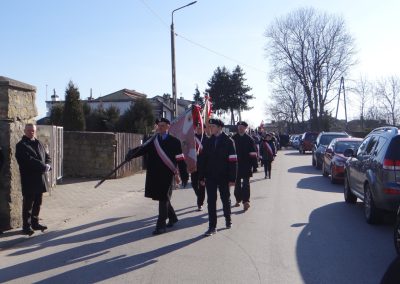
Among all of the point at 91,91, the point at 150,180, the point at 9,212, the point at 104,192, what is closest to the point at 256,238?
the point at 150,180

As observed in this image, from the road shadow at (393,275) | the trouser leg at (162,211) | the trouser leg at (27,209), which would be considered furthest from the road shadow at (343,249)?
the trouser leg at (27,209)

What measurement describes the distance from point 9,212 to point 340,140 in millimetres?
12324

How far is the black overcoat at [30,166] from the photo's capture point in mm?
8422

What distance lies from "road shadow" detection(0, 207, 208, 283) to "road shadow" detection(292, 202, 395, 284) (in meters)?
1.88

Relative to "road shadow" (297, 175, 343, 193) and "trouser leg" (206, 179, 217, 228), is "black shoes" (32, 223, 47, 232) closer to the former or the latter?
"trouser leg" (206, 179, 217, 228)

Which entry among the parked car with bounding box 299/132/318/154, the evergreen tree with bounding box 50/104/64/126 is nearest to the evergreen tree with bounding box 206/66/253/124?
the parked car with bounding box 299/132/318/154

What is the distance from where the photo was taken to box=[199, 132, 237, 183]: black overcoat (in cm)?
886

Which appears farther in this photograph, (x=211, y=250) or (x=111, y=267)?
(x=211, y=250)

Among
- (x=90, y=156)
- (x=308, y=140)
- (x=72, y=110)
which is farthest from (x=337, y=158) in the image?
(x=308, y=140)

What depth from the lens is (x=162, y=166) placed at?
28.6 ft

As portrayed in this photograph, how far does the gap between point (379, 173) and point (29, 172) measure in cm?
583

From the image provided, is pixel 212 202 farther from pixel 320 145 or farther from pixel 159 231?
pixel 320 145

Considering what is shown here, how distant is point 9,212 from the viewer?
8859 millimetres

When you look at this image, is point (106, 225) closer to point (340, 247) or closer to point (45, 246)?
point (45, 246)
